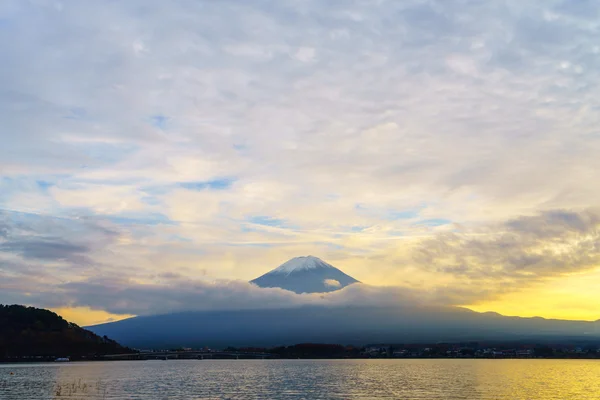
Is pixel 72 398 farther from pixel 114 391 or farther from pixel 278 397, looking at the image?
pixel 278 397

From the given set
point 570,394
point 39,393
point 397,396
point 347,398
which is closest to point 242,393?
point 347,398

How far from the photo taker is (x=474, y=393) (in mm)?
Result: 84562

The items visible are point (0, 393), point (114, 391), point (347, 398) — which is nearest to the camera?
point (347, 398)

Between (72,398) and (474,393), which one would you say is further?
(474,393)

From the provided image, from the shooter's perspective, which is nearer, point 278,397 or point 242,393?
point 278,397

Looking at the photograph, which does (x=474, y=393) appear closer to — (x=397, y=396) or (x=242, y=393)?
(x=397, y=396)

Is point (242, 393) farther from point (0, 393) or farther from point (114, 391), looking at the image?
point (0, 393)

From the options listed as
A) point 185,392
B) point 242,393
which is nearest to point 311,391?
point 242,393

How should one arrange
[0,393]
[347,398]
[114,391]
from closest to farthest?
[347,398] → [0,393] → [114,391]

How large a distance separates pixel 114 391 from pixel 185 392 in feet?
40.3

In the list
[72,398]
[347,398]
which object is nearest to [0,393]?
[72,398]

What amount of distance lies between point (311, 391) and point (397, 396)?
14.6 meters

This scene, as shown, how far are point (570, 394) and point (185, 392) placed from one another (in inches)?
2268

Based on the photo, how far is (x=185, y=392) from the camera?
85.8 metres
